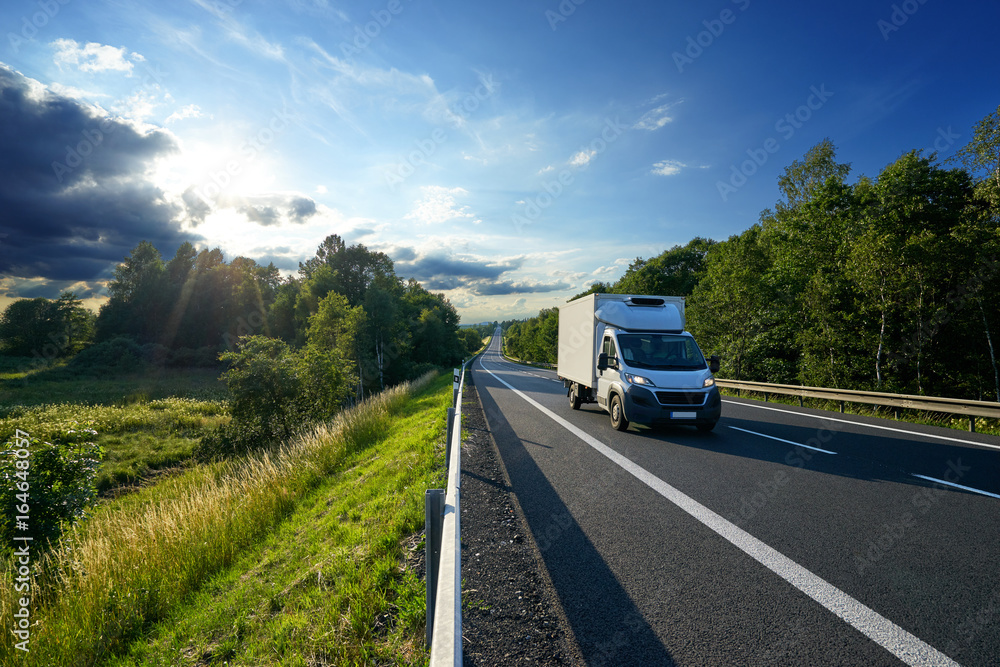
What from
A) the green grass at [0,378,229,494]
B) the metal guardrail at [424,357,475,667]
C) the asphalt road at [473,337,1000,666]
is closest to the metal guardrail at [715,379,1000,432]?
the asphalt road at [473,337,1000,666]

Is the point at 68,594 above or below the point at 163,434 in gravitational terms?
above

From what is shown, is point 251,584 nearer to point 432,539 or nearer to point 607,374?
point 432,539

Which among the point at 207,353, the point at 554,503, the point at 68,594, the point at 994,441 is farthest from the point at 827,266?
the point at 207,353

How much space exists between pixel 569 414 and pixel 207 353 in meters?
63.1

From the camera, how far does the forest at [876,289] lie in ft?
47.5

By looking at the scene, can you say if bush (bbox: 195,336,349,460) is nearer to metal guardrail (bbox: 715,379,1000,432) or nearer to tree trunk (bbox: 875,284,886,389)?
metal guardrail (bbox: 715,379,1000,432)

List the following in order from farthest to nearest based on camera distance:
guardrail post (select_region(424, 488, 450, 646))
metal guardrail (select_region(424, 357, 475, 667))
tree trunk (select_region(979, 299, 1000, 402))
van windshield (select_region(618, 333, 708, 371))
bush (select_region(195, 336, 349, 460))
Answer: bush (select_region(195, 336, 349, 460))
tree trunk (select_region(979, 299, 1000, 402))
van windshield (select_region(618, 333, 708, 371))
guardrail post (select_region(424, 488, 450, 646))
metal guardrail (select_region(424, 357, 475, 667))

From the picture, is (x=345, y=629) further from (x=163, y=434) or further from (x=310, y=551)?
(x=163, y=434)

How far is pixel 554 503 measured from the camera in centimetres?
484

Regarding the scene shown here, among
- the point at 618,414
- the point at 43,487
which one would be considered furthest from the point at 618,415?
the point at 43,487

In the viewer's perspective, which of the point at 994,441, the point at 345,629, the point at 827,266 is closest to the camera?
the point at 345,629

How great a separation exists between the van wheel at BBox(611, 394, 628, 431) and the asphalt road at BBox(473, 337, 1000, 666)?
1.20m

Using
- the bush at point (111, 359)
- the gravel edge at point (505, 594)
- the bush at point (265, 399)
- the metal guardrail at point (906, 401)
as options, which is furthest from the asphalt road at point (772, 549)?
the bush at point (111, 359)

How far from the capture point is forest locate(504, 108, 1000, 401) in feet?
47.5
